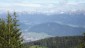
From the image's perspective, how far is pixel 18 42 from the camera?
2470cm

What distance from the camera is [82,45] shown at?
26391 mm

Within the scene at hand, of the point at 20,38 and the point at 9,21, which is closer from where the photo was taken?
the point at 9,21

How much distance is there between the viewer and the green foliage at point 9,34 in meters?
23.8

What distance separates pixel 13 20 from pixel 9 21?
1365 mm

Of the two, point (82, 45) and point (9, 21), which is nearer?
point (9, 21)

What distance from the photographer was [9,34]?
24.1 metres

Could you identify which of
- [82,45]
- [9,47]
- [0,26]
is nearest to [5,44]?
[9,47]

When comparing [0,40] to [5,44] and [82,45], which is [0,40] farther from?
[82,45]

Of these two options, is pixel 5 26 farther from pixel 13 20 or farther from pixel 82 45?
pixel 82 45

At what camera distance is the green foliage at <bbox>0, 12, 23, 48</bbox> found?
78.1ft

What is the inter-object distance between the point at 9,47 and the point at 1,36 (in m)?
1.46

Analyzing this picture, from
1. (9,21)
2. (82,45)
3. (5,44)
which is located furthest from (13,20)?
(82,45)

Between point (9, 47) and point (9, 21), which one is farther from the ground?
point (9, 21)

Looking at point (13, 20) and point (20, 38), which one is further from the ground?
point (13, 20)
